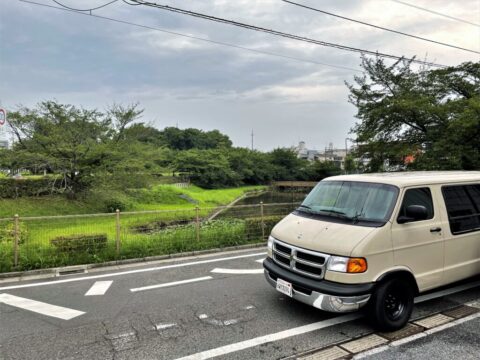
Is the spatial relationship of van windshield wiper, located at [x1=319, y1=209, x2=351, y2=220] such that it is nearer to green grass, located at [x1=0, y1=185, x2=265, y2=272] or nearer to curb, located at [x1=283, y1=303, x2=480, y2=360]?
curb, located at [x1=283, y1=303, x2=480, y2=360]

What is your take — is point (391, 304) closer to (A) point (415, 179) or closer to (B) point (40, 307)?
(A) point (415, 179)

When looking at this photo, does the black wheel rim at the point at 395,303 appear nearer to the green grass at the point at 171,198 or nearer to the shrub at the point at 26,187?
the green grass at the point at 171,198

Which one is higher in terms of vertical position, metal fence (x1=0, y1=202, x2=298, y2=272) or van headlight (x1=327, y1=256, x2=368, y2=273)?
van headlight (x1=327, y1=256, x2=368, y2=273)

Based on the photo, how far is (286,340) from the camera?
371 centimetres

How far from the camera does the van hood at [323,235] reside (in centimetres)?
374

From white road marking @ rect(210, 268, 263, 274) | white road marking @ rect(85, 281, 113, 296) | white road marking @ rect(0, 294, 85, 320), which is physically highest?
white road marking @ rect(0, 294, 85, 320)

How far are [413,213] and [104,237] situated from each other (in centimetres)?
607

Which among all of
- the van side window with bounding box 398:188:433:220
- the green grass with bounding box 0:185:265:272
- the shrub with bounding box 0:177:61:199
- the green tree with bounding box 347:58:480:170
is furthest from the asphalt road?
the shrub with bounding box 0:177:61:199

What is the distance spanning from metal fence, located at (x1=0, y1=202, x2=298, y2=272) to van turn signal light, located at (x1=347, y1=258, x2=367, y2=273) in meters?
5.16

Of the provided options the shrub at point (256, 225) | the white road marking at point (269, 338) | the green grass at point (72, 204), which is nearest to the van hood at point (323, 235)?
the white road marking at point (269, 338)

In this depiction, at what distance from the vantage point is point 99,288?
18.6 feet

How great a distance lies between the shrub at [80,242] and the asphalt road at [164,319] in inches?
39.6

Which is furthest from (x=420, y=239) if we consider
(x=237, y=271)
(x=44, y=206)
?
(x=44, y=206)

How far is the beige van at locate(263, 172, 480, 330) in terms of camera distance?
3703mm
